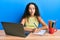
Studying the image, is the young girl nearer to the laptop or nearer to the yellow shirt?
the yellow shirt

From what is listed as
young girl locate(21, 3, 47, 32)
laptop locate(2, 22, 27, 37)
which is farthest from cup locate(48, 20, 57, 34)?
young girl locate(21, 3, 47, 32)

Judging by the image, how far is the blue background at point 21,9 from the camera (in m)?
2.64

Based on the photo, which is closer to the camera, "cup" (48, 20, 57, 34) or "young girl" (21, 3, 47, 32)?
"cup" (48, 20, 57, 34)

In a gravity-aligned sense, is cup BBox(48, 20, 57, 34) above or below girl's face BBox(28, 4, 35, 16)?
below

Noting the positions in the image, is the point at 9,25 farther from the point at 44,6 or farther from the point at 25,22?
the point at 44,6

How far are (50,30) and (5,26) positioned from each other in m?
0.62

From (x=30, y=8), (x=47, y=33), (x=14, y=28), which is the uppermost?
(x=30, y=8)

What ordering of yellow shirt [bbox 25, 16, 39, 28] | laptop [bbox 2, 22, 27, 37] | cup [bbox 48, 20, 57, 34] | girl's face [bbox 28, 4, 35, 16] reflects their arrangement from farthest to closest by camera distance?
yellow shirt [bbox 25, 16, 39, 28] < girl's face [bbox 28, 4, 35, 16] < cup [bbox 48, 20, 57, 34] < laptop [bbox 2, 22, 27, 37]

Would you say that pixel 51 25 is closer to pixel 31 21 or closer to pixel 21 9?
pixel 31 21

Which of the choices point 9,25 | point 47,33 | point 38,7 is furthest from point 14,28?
point 38,7

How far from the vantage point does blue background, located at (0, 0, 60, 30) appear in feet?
8.68

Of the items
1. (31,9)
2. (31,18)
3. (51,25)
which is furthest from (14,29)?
(31,18)

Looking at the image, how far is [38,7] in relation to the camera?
2.65m

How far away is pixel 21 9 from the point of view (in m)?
2.70
